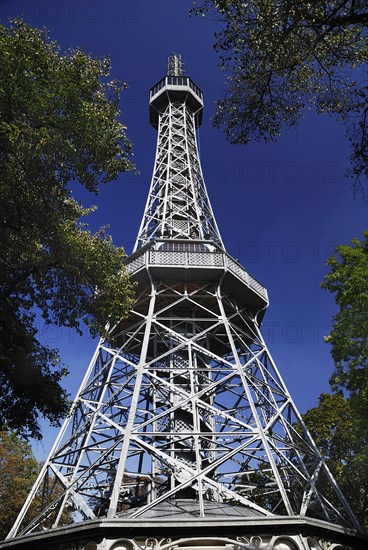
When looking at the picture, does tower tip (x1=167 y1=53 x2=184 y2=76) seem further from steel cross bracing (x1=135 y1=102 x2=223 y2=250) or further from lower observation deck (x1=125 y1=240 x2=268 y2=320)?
lower observation deck (x1=125 y1=240 x2=268 y2=320)

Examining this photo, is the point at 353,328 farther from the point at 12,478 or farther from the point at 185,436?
the point at 12,478

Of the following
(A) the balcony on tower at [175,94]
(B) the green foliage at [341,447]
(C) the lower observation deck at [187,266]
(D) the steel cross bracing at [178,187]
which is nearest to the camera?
(C) the lower observation deck at [187,266]

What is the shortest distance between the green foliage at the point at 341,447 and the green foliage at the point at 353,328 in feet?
21.6

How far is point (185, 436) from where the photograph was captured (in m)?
15.5

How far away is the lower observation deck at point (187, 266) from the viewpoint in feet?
61.1

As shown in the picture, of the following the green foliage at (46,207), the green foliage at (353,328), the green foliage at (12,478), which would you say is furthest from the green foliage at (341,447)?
the green foliage at (12,478)

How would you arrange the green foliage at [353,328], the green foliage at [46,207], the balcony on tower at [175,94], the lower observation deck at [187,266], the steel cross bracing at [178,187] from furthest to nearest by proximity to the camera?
the balcony on tower at [175,94]
the steel cross bracing at [178,187]
the lower observation deck at [187,266]
the green foliage at [353,328]
the green foliage at [46,207]

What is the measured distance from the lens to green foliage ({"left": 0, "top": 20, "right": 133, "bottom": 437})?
973 centimetres

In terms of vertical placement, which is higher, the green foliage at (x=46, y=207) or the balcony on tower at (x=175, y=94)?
the balcony on tower at (x=175, y=94)

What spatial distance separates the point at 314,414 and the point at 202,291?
956 cm

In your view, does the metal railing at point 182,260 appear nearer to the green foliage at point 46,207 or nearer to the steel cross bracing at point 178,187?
the steel cross bracing at point 178,187

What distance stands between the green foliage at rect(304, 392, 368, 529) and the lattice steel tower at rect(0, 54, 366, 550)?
51.6 inches

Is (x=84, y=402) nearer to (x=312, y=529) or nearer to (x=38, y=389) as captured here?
(x=38, y=389)

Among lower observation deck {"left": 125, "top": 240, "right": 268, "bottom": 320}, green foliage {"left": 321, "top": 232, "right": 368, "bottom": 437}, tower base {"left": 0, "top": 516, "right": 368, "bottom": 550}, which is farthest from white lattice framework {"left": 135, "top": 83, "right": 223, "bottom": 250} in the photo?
tower base {"left": 0, "top": 516, "right": 368, "bottom": 550}
